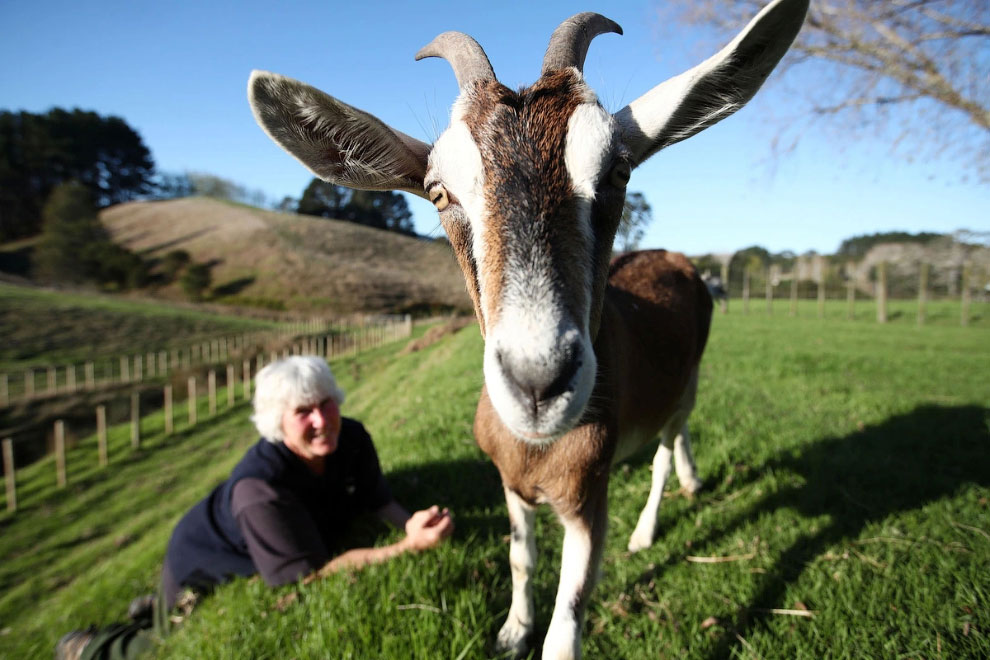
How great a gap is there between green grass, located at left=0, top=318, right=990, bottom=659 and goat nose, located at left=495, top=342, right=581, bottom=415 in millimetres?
1669

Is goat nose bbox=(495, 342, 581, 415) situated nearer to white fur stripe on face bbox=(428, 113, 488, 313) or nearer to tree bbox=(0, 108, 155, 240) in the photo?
white fur stripe on face bbox=(428, 113, 488, 313)

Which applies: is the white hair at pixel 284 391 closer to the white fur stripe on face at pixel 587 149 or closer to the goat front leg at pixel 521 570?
the goat front leg at pixel 521 570

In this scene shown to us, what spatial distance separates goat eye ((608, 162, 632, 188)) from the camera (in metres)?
1.81

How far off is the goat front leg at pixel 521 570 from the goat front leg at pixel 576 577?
1.28 feet

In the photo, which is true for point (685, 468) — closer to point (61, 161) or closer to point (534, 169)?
point (534, 169)

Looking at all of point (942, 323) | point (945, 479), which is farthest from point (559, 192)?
point (942, 323)

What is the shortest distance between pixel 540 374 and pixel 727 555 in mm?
2796

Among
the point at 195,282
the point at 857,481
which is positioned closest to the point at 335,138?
the point at 857,481

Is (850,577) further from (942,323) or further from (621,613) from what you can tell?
(942,323)

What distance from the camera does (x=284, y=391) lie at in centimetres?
346

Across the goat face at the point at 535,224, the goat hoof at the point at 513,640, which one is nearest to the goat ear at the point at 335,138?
the goat face at the point at 535,224

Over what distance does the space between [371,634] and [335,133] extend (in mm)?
2409

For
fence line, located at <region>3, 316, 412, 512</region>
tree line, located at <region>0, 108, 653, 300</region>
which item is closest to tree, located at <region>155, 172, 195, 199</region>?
tree line, located at <region>0, 108, 653, 300</region>

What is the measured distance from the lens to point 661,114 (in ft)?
6.48
